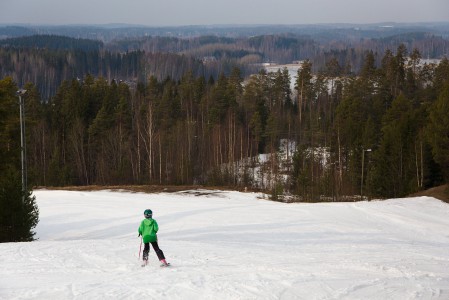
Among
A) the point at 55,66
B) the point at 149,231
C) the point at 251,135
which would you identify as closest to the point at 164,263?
the point at 149,231

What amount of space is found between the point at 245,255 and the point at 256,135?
5237 cm

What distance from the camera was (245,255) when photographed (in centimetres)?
1598

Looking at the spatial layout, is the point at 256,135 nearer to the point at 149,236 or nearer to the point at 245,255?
the point at 245,255

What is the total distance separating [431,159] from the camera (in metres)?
41.0

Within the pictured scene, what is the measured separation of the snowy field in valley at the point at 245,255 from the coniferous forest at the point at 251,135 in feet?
26.7

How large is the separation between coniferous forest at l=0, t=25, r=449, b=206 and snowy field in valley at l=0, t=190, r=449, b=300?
813cm

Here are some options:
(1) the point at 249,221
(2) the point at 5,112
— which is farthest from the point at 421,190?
(2) the point at 5,112

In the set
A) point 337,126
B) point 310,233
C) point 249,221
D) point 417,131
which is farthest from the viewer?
point 337,126

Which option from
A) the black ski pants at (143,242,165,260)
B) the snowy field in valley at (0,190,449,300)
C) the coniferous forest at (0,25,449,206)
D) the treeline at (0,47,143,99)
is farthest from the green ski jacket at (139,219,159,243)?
the treeline at (0,47,143,99)

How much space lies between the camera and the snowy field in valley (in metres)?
11.9

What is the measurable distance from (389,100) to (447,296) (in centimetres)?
5832

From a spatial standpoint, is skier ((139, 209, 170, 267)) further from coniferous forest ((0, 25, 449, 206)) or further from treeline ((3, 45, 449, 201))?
treeline ((3, 45, 449, 201))

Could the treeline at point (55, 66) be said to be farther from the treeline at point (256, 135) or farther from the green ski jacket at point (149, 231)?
the green ski jacket at point (149, 231)

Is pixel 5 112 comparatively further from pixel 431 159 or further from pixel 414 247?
pixel 431 159
